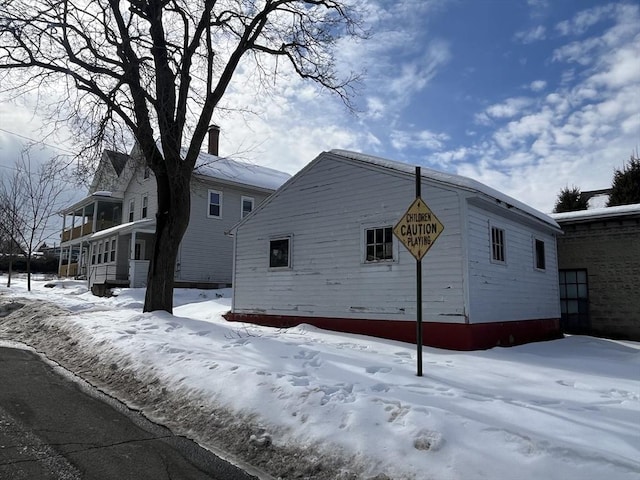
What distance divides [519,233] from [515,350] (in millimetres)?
3627

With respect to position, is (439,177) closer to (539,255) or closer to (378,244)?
(378,244)

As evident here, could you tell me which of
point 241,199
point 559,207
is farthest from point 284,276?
point 559,207

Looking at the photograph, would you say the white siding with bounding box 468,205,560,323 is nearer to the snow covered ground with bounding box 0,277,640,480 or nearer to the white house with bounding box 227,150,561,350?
the white house with bounding box 227,150,561,350

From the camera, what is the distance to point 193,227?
24.6 m

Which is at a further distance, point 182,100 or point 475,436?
point 182,100

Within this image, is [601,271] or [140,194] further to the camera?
[140,194]

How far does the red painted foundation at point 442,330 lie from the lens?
10094 millimetres

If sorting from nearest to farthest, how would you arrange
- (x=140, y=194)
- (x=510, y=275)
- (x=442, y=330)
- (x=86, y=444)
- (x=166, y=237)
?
(x=86, y=444) → (x=442, y=330) → (x=510, y=275) → (x=166, y=237) → (x=140, y=194)

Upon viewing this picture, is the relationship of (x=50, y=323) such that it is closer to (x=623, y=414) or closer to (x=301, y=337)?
(x=301, y=337)

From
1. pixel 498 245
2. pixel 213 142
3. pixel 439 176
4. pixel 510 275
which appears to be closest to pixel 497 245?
pixel 498 245

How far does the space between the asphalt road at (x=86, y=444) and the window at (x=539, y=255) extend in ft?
41.1

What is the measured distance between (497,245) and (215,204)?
17.2 meters

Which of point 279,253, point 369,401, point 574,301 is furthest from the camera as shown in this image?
→ point 574,301

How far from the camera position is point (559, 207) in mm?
29609
